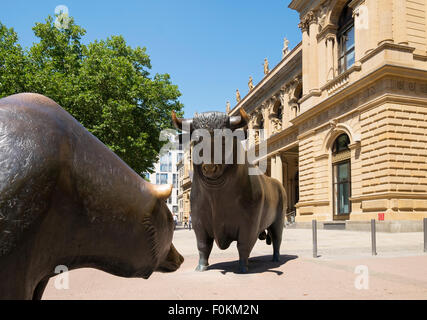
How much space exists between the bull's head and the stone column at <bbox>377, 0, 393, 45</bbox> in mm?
17508

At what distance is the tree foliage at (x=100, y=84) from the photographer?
20.1 meters

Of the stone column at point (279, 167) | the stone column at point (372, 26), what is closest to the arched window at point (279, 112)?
the stone column at point (279, 167)

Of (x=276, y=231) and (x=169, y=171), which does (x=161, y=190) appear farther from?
(x=169, y=171)

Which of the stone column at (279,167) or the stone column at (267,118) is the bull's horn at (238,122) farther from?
the stone column at (267,118)

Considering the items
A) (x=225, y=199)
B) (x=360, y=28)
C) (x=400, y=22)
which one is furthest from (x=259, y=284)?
(x=360, y=28)

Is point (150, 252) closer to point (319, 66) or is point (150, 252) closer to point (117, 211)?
point (117, 211)

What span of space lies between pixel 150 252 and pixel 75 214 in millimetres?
458

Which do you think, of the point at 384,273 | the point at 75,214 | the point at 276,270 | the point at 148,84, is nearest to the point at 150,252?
the point at 75,214

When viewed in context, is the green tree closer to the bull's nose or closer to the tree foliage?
the tree foliage

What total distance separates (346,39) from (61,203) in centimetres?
2484

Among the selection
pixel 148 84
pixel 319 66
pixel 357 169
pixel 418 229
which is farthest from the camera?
pixel 319 66

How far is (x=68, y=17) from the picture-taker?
24094mm

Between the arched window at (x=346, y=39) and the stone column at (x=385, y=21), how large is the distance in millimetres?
3230

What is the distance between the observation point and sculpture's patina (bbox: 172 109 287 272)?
4.15 meters
